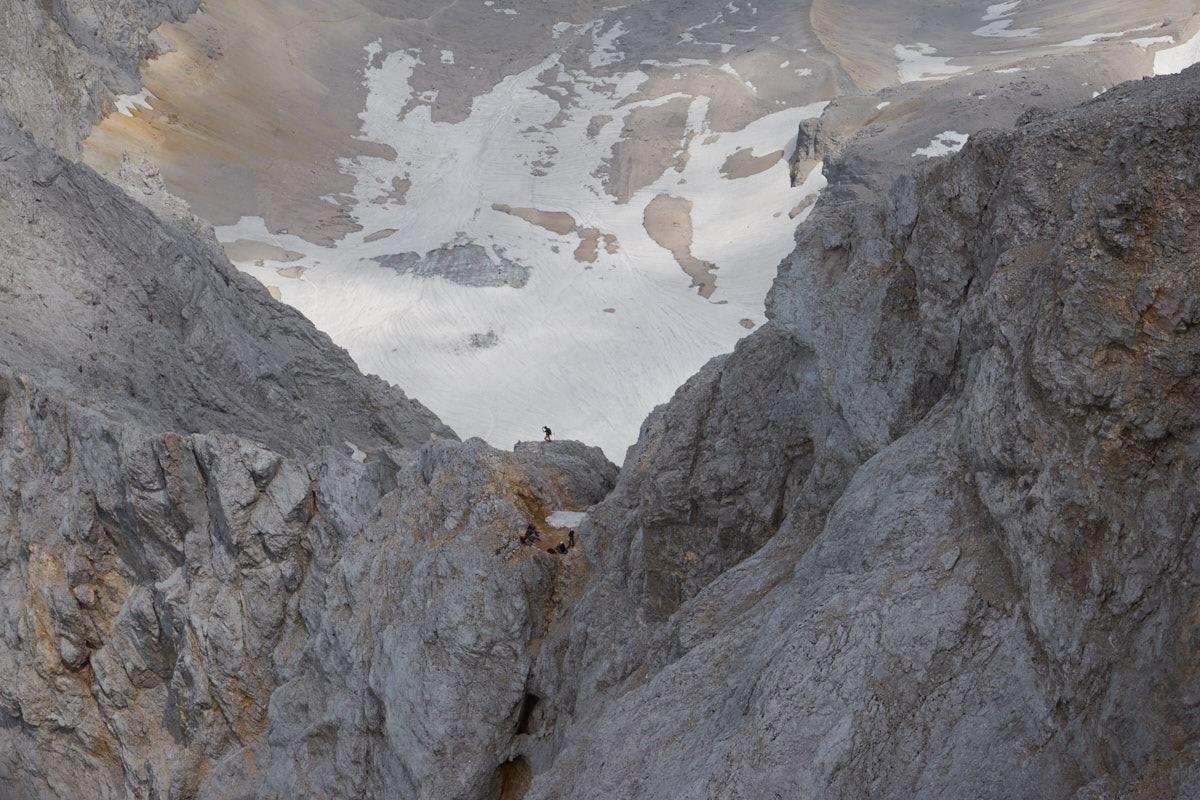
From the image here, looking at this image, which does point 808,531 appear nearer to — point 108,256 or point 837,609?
point 837,609

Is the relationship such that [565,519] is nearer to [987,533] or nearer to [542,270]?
[987,533]

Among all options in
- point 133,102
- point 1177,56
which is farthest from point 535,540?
point 1177,56

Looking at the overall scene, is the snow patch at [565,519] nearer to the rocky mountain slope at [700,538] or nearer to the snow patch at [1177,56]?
the rocky mountain slope at [700,538]

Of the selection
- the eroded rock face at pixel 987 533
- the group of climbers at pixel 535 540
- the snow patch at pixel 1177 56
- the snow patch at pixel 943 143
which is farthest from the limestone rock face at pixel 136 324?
the snow patch at pixel 1177 56

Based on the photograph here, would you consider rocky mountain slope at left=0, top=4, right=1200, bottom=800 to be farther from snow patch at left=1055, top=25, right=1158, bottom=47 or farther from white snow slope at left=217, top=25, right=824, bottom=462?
snow patch at left=1055, top=25, right=1158, bottom=47

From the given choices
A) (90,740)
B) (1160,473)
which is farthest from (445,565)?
(90,740)

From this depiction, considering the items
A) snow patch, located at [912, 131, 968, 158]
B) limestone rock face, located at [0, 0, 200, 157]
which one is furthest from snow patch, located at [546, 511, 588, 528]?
snow patch, located at [912, 131, 968, 158]
